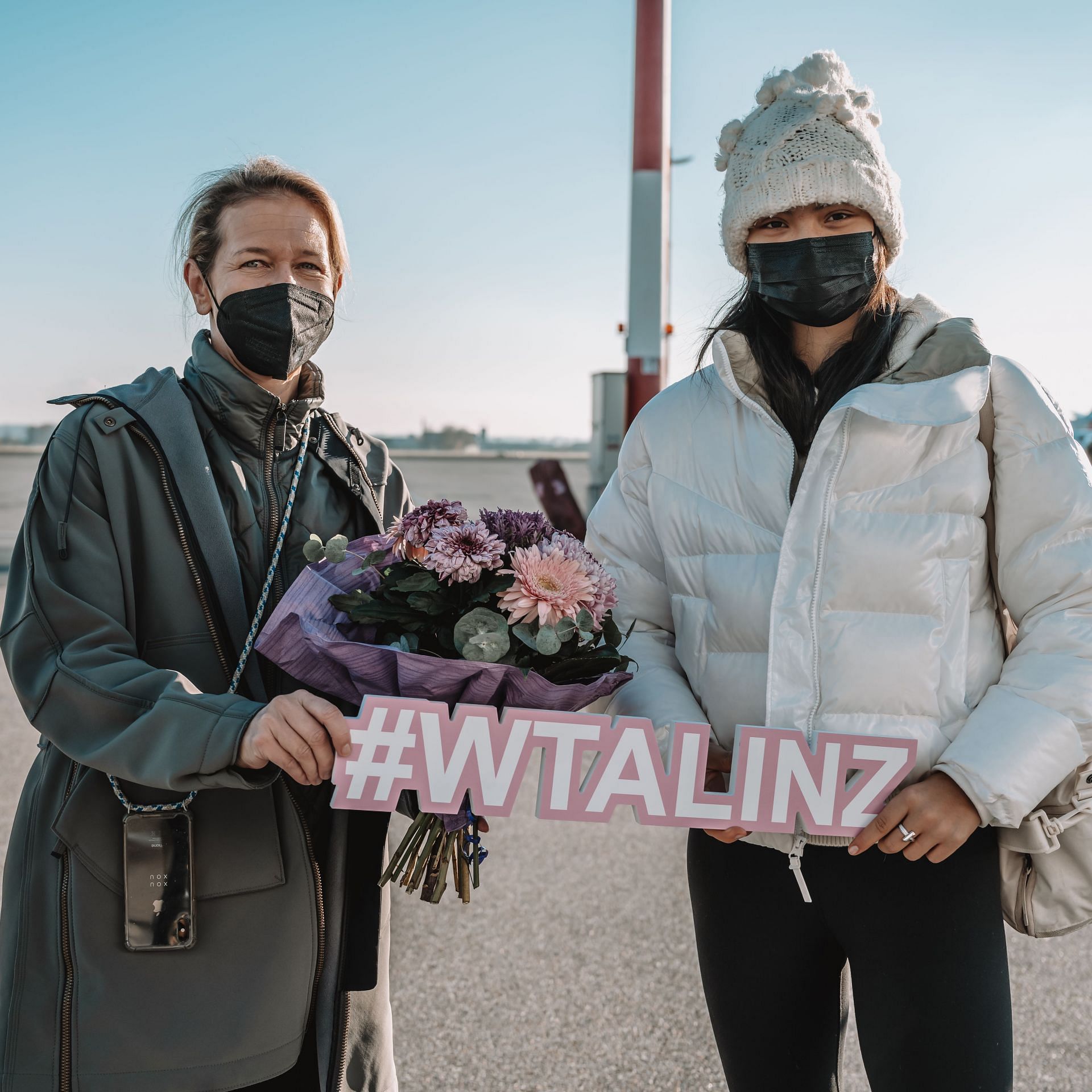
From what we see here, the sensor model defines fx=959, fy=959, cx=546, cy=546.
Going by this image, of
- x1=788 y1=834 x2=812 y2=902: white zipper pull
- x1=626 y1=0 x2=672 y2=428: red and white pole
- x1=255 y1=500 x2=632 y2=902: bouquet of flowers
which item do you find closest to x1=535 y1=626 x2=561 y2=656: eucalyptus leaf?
x1=255 y1=500 x2=632 y2=902: bouquet of flowers

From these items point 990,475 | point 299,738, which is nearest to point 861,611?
point 990,475

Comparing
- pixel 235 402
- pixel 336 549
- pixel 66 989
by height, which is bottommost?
pixel 66 989

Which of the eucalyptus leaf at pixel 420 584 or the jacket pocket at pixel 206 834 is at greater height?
the eucalyptus leaf at pixel 420 584

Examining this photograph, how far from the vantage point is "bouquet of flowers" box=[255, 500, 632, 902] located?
161cm

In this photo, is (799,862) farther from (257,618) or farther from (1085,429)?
(1085,429)

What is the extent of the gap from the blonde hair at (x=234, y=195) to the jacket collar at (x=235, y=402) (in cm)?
24

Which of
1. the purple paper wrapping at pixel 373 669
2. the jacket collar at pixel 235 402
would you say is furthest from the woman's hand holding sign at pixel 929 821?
the jacket collar at pixel 235 402

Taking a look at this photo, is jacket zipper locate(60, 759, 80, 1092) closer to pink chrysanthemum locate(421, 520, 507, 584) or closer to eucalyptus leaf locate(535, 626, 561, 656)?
pink chrysanthemum locate(421, 520, 507, 584)

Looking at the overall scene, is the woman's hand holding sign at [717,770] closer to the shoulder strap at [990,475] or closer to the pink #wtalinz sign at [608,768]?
the pink #wtalinz sign at [608,768]

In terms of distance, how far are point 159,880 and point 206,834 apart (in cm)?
11

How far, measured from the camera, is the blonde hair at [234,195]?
2.11 meters

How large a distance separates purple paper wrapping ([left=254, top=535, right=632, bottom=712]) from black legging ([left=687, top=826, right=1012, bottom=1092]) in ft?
1.71

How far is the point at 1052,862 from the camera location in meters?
1.71

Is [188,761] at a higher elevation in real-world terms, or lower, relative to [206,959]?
higher
